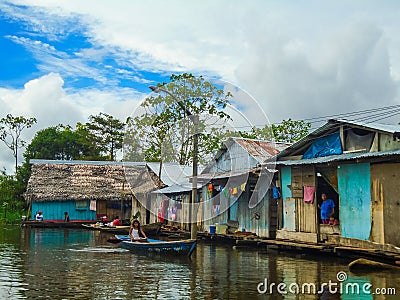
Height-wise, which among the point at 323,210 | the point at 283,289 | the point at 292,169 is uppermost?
the point at 292,169

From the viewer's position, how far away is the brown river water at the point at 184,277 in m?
8.98

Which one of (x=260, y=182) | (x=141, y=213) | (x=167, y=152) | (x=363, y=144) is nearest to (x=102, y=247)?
(x=167, y=152)

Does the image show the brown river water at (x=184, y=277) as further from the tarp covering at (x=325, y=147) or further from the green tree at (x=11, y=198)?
the green tree at (x=11, y=198)

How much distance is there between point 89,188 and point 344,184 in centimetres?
2368

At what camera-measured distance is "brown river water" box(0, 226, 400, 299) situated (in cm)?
898

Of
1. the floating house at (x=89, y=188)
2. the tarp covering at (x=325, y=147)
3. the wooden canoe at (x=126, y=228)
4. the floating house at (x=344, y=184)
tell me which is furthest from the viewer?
the floating house at (x=89, y=188)

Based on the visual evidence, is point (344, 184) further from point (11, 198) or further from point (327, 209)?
point (11, 198)

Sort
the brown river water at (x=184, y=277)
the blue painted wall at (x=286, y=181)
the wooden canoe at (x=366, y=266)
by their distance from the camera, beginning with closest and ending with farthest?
the brown river water at (x=184, y=277)
the wooden canoe at (x=366, y=266)
the blue painted wall at (x=286, y=181)

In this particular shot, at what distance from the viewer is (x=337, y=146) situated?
1493cm

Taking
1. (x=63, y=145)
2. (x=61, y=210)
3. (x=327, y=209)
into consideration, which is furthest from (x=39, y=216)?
(x=327, y=209)

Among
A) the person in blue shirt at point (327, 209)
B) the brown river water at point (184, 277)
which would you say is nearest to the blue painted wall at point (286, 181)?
the person in blue shirt at point (327, 209)

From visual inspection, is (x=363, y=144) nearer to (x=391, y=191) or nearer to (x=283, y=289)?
(x=391, y=191)

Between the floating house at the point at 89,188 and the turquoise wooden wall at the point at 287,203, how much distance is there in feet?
50.0

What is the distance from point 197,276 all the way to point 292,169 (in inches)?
245
